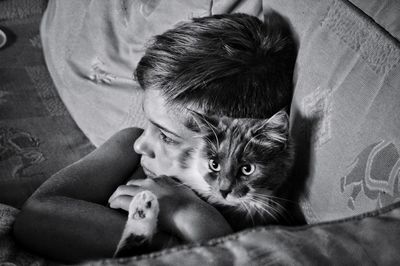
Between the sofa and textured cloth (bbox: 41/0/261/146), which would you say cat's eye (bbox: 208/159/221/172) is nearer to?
the sofa

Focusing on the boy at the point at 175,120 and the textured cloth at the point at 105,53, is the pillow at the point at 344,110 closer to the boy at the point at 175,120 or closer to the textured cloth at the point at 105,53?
the boy at the point at 175,120

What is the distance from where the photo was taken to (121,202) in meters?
0.92

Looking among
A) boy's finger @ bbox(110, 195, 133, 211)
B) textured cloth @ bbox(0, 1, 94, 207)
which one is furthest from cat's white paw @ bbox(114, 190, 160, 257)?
textured cloth @ bbox(0, 1, 94, 207)

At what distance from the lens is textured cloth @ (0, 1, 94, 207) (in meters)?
1.22

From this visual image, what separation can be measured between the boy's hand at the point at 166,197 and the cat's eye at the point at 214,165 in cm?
7

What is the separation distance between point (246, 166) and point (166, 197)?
0.18 meters

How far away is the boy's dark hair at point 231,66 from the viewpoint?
0.92 m

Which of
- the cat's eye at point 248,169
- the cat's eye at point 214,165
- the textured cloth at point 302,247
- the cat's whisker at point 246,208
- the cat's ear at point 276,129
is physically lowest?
the cat's whisker at point 246,208

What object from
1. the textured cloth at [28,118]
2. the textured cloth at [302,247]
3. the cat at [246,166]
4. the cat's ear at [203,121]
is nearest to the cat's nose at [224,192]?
the cat at [246,166]

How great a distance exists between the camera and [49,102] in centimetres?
149

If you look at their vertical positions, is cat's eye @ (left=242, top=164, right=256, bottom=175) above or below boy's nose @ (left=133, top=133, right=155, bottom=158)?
above

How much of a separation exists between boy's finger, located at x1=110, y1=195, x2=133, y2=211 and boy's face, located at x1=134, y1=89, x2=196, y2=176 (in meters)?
0.14

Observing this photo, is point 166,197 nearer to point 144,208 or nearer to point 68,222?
point 144,208

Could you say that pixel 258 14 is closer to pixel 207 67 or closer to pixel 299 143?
pixel 207 67
